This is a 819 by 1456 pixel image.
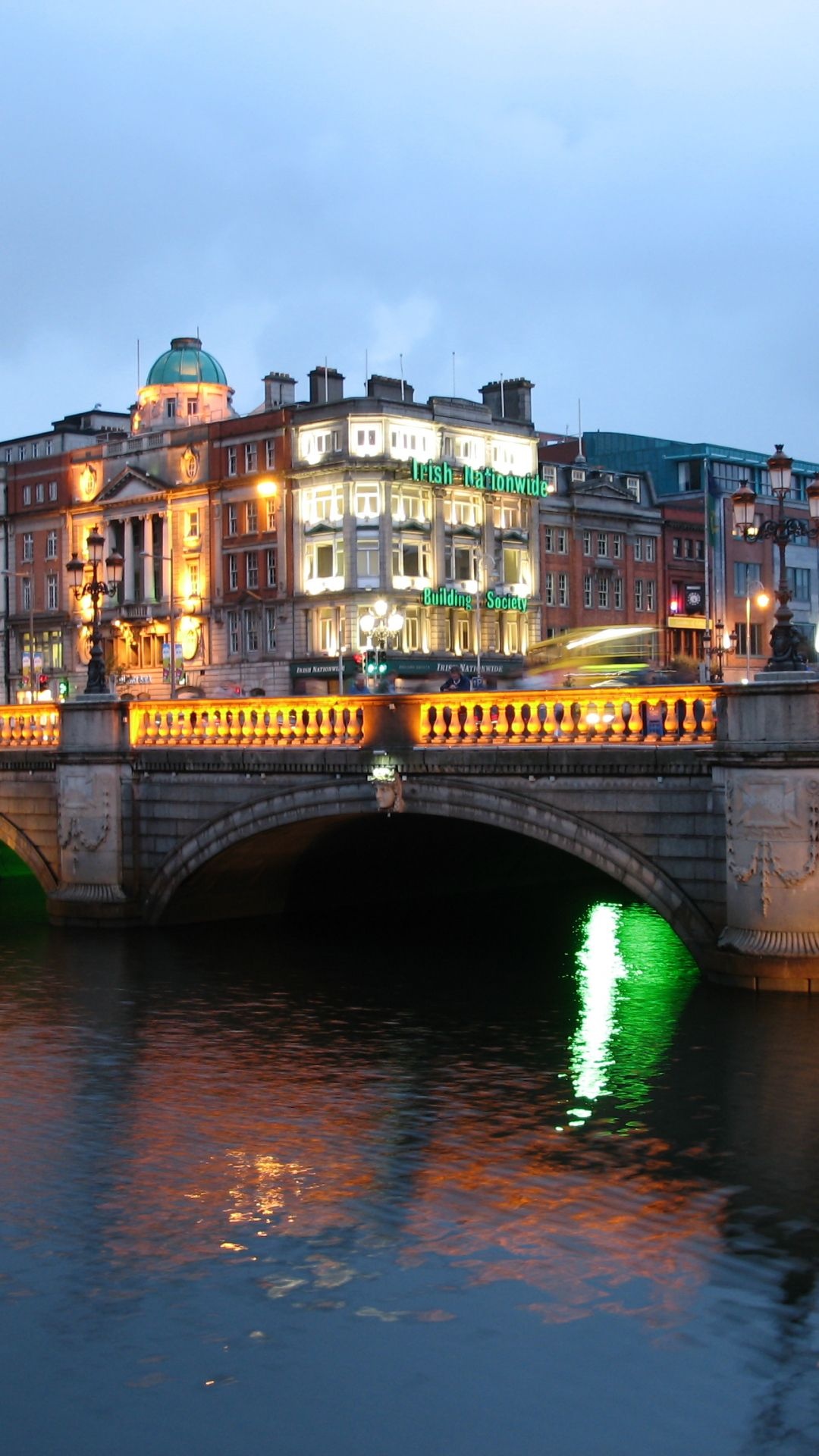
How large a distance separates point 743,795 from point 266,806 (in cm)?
1098

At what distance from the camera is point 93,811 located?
3675cm

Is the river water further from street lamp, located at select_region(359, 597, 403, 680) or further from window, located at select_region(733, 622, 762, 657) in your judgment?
window, located at select_region(733, 622, 762, 657)

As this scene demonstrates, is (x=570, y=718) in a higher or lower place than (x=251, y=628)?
lower

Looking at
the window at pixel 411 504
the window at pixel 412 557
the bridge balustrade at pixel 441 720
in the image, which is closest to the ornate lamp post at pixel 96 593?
the bridge balustrade at pixel 441 720

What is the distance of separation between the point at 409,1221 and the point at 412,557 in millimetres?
72468

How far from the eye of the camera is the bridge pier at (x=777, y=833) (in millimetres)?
24797

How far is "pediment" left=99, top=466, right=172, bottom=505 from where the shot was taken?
97.6 meters

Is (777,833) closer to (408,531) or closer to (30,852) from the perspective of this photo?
(30,852)

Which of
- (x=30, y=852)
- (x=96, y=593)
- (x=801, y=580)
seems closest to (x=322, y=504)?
(x=801, y=580)

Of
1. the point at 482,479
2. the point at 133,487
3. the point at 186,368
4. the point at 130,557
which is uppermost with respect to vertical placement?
the point at 186,368

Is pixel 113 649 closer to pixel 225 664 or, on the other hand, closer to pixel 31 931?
pixel 225 664

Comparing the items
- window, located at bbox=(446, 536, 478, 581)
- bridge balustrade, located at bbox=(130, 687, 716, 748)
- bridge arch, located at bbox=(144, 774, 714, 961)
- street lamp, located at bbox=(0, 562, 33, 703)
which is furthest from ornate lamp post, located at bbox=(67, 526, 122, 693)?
window, located at bbox=(446, 536, 478, 581)

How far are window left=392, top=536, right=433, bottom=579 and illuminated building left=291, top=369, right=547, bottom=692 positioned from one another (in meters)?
0.07

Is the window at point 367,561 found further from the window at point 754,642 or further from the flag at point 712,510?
the window at point 754,642
